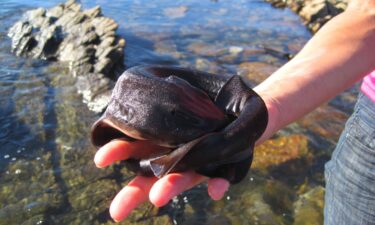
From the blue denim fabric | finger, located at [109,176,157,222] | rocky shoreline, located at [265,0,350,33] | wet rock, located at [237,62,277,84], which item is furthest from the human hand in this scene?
rocky shoreline, located at [265,0,350,33]

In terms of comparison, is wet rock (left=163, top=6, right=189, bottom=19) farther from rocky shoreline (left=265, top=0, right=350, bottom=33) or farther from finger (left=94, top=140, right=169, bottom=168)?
finger (left=94, top=140, right=169, bottom=168)

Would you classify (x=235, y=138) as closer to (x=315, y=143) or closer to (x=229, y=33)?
(x=315, y=143)

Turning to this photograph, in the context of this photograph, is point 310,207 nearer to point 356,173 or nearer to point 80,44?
point 356,173

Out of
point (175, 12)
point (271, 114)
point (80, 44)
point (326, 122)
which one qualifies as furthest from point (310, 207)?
point (175, 12)

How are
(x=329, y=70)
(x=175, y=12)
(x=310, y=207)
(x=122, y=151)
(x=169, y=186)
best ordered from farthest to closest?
1. (x=175, y=12)
2. (x=310, y=207)
3. (x=329, y=70)
4. (x=122, y=151)
5. (x=169, y=186)

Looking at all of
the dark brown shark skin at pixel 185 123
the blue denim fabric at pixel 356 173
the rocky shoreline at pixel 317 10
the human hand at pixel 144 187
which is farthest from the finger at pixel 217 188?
the rocky shoreline at pixel 317 10

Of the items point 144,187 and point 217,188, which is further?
point 144,187

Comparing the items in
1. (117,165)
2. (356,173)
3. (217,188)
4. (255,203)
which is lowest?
(255,203)
